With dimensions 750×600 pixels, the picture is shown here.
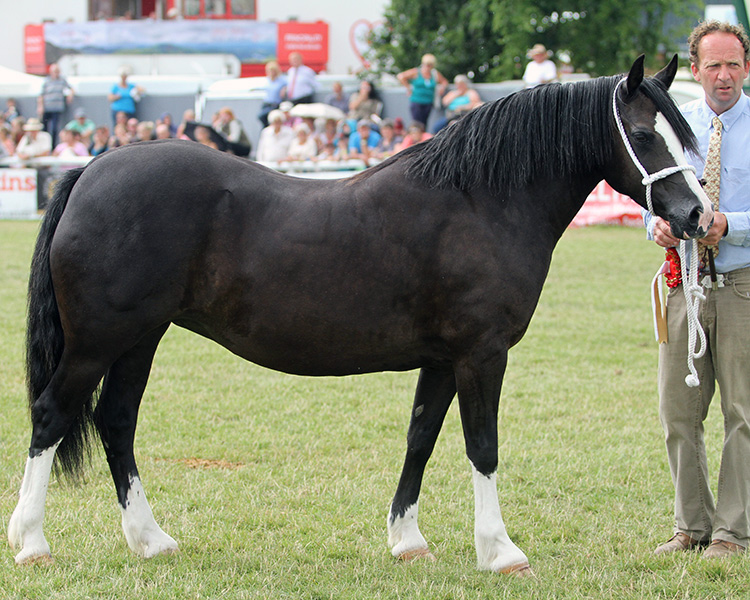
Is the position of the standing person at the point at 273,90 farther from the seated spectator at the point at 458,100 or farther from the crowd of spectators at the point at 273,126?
the seated spectator at the point at 458,100

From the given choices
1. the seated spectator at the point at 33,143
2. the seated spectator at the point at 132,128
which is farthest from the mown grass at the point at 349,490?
the seated spectator at the point at 33,143

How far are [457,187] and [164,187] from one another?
3.97 feet

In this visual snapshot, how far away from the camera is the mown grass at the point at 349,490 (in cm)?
347

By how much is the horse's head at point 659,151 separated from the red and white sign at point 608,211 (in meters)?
13.2

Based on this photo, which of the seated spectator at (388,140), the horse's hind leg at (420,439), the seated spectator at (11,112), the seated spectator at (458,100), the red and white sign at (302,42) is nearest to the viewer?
the horse's hind leg at (420,439)

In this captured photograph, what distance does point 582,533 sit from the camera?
409 cm

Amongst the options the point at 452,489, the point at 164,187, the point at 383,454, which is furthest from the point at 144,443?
the point at 164,187

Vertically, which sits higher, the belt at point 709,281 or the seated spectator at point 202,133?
the belt at point 709,281

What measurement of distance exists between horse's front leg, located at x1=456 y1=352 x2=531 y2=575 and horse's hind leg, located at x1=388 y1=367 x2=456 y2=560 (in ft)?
1.03

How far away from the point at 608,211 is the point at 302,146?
241 inches

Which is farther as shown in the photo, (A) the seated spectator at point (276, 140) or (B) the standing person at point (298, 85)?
(B) the standing person at point (298, 85)

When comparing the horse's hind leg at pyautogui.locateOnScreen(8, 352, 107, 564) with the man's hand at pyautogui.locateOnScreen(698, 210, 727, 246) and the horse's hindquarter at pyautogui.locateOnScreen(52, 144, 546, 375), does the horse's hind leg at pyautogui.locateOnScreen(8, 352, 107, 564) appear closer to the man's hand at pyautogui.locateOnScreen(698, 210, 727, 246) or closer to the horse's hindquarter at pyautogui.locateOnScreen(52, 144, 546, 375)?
the horse's hindquarter at pyautogui.locateOnScreen(52, 144, 546, 375)

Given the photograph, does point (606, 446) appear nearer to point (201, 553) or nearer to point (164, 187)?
point (201, 553)

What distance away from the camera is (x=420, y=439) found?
3.88m
